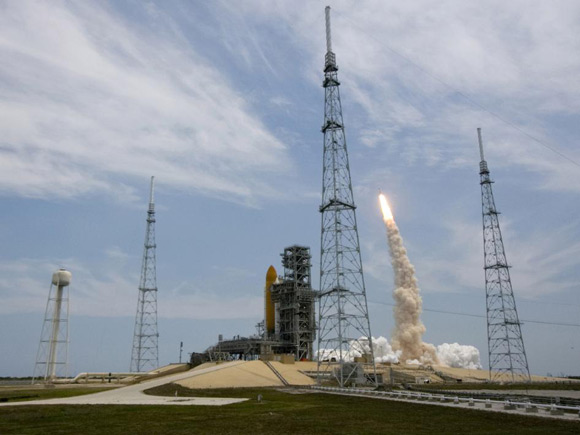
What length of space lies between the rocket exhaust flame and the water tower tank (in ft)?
190

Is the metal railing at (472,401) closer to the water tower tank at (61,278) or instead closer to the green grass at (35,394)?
the green grass at (35,394)

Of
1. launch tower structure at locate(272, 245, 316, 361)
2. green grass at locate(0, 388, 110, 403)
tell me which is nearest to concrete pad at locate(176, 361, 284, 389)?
green grass at locate(0, 388, 110, 403)

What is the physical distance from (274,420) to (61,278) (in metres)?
68.7

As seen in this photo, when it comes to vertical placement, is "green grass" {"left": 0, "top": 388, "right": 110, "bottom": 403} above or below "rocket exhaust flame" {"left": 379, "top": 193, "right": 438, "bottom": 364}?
below

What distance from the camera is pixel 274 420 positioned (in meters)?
27.8

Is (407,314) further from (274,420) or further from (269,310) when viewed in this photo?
(274,420)

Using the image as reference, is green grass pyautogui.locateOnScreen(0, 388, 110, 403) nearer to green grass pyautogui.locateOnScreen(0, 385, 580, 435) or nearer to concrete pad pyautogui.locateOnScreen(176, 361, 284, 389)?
concrete pad pyautogui.locateOnScreen(176, 361, 284, 389)

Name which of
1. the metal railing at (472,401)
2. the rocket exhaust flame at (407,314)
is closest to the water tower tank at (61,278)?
the metal railing at (472,401)

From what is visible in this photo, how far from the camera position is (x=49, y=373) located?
82750 mm

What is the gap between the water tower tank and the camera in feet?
280

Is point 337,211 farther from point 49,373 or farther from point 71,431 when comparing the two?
point 49,373

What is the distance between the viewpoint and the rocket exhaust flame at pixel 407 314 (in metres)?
101

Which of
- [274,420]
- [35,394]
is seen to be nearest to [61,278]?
[35,394]

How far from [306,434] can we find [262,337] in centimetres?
8102
